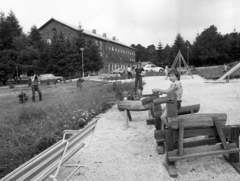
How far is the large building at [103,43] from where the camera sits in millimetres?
54312

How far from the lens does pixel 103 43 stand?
6525 cm

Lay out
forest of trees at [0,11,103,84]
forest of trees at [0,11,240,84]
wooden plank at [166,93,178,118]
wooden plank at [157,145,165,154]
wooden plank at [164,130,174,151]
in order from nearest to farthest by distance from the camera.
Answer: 1. wooden plank at [164,130,174,151]
2. wooden plank at [166,93,178,118]
3. wooden plank at [157,145,165,154]
4. forest of trees at [0,11,103,84]
5. forest of trees at [0,11,240,84]

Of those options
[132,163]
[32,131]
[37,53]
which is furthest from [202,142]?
[37,53]

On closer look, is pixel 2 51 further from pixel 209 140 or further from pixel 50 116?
pixel 209 140

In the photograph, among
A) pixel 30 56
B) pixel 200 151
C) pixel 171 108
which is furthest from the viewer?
pixel 30 56

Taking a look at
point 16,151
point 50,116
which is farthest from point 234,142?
point 50,116

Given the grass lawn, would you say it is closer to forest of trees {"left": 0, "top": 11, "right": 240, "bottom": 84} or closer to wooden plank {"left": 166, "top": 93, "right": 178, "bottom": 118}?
wooden plank {"left": 166, "top": 93, "right": 178, "bottom": 118}

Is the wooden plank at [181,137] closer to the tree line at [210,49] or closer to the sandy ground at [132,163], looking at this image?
the sandy ground at [132,163]

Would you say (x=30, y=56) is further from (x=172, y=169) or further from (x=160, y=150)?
(x=172, y=169)

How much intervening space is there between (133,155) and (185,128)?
4.12 feet

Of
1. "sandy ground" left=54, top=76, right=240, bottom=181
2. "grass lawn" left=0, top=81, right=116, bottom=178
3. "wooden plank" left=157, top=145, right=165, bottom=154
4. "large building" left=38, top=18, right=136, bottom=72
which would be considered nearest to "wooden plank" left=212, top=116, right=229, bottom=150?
"sandy ground" left=54, top=76, right=240, bottom=181

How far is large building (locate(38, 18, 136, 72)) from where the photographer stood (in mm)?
54312

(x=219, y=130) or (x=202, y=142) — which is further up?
(x=219, y=130)

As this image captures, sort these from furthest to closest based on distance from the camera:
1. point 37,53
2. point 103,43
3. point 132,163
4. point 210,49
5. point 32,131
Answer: point 103,43
point 210,49
point 37,53
point 32,131
point 132,163
